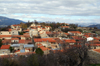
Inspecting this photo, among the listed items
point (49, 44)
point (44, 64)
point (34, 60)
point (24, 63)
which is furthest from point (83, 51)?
point (49, 44)

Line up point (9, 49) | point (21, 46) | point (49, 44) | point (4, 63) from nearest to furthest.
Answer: point (4, 63) → point (9, 49) → point (21, 46) → point (49, 44)

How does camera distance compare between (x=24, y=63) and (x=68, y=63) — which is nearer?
(x=24, y=63)

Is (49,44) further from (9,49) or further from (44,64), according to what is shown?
(44,64)

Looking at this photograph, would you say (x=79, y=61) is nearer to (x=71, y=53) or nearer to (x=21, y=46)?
(x=71, y=53)

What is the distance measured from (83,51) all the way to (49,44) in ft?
39.3

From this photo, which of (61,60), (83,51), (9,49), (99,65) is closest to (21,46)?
(9,49)

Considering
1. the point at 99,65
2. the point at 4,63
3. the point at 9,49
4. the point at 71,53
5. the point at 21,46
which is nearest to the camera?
the point at 4,63

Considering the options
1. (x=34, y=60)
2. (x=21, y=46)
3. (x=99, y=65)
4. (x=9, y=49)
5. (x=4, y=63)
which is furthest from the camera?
(x=21, y=46)

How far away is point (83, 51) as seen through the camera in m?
14.3

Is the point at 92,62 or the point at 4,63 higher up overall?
the point at 4,63

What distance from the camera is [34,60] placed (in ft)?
36.6

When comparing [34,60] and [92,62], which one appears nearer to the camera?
[34,60]

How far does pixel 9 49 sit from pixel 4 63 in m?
11.2

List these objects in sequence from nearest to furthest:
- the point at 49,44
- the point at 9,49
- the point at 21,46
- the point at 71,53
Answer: the point at 71,53 < the point at 9,49 < the point at 21,46 < the point at 49,44
